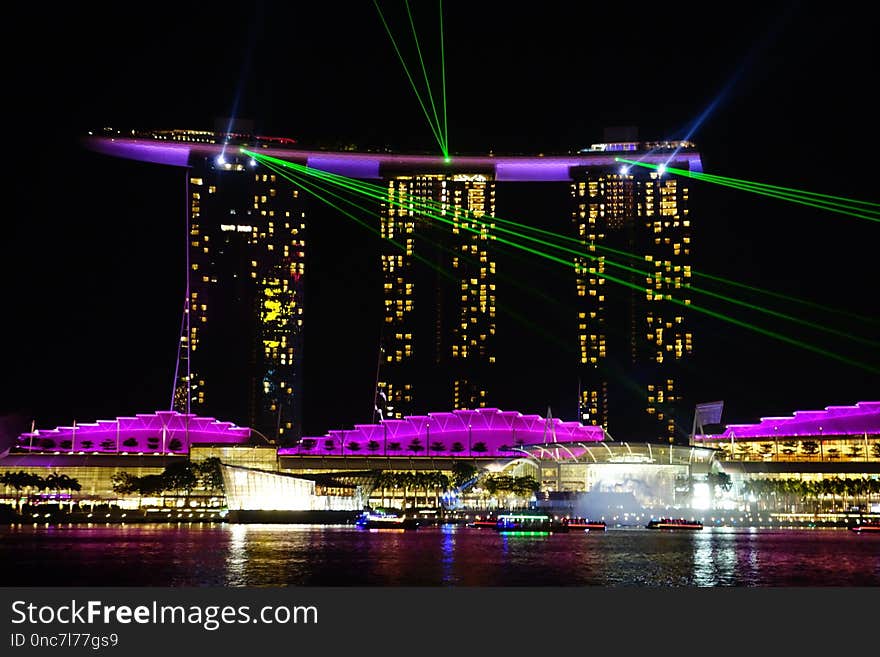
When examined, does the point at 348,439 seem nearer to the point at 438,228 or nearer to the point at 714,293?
the point at 438,228

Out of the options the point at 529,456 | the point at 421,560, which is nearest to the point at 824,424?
the point at 529,456

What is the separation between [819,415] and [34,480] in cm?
9551

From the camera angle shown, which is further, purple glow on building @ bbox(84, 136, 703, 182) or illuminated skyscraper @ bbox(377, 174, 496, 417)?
illuminated skyscraper @ bbox(377, 174, 496, 417)

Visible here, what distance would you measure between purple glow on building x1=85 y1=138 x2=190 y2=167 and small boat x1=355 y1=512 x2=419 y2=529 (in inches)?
2699

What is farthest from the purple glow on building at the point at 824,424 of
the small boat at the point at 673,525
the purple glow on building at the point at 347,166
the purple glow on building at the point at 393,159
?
the purple glow on building at the point at 347,166

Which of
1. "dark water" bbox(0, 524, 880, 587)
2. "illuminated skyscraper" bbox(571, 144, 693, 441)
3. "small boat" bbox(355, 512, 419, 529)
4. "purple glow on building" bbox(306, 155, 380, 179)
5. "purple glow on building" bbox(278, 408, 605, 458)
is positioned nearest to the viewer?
"dark water" bbox(0, 524, 880, 587)

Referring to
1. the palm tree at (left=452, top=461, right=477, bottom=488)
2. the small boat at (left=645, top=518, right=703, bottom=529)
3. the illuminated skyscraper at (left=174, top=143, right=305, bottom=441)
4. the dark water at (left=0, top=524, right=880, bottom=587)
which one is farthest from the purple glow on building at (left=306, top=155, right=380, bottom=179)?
the dark water at (left=0, top=524, right=880, bottom=587)

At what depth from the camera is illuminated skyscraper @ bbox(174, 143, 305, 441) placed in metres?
155

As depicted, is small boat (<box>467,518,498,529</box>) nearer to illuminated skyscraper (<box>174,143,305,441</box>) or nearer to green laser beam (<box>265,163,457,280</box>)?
illuminated skyscraper (<box>174,143,305,441</box>)

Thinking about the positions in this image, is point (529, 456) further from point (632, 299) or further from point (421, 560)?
point (421, 560)

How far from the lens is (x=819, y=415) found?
147 m

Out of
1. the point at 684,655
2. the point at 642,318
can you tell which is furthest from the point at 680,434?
the point at 684,655

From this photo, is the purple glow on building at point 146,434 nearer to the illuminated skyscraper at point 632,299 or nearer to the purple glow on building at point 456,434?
the purple glow on building at point 456,434

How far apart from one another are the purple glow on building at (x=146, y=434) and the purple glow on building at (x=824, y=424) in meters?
62.5
